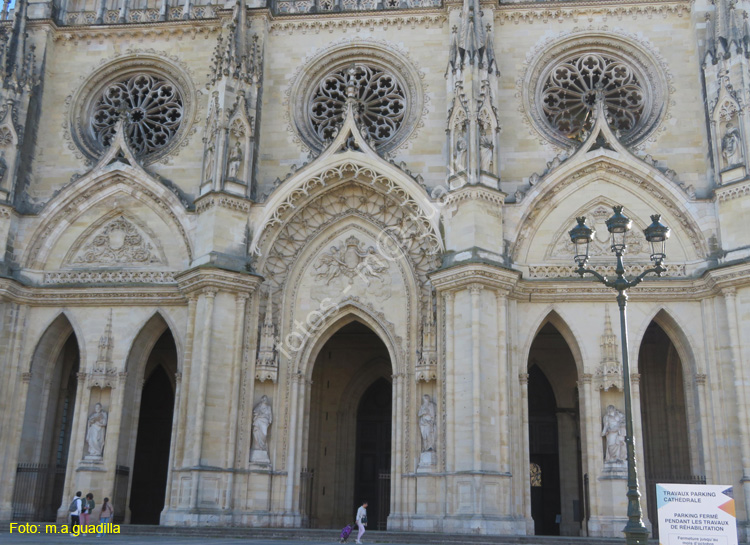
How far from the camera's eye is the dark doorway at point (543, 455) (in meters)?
25.2

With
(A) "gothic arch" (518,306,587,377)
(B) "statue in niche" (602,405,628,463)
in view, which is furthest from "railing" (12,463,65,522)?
(B) "statue in niche" (602,405,628,463)

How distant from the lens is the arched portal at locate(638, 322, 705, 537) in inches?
898

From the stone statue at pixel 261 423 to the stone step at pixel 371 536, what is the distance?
8.16ft

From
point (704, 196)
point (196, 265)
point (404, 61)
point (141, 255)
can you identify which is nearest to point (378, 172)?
point (404, 61)

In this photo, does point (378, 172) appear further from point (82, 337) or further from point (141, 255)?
point (82, 337)

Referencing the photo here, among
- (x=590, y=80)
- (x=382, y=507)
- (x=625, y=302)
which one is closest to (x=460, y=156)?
(x=590, y=80)

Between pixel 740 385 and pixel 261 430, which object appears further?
pixel 261 430

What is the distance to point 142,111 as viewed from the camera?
24.9 m

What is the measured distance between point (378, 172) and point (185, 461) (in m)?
8.90

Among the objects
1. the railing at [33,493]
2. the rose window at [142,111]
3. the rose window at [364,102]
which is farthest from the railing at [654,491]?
the rose window at [142,111]

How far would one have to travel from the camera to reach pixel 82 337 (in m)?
22.7

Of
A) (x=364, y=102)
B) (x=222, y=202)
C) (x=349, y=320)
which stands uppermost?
(x=364, y=102)

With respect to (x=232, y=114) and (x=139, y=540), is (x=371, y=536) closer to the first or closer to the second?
(x=139, y=540)

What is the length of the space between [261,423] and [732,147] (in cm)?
1361
